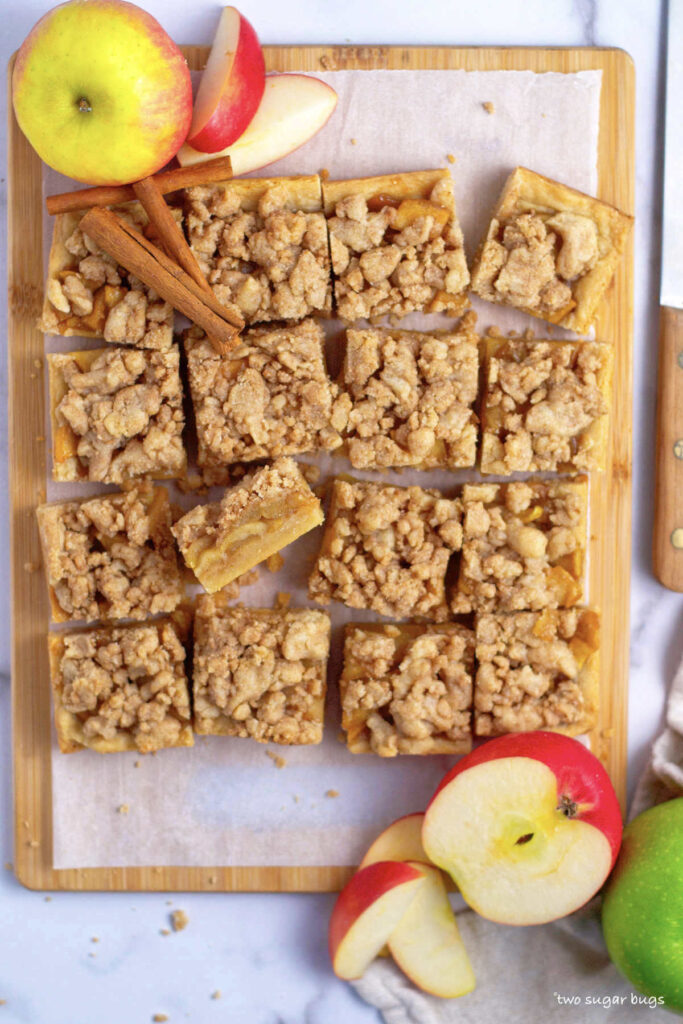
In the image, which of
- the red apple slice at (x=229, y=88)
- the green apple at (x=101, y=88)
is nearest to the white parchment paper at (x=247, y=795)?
the red apple slice at (x=229, y=88)

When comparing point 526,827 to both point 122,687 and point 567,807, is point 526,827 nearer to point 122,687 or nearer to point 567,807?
point 567,807

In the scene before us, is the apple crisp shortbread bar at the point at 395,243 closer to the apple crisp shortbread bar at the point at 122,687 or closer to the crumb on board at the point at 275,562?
the crumb on board at the point at 275,562

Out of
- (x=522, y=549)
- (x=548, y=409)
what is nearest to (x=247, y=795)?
(x=522, y=549)

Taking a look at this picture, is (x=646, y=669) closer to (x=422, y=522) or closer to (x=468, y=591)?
(x=468, y=591)

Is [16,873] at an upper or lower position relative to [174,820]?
lower

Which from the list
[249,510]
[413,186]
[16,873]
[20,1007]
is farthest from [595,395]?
[20,1007]

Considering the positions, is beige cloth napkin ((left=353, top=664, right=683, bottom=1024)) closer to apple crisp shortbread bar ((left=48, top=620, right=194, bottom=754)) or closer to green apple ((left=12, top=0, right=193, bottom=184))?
apple crisp shortbread bar ((left=48, top=620, right=194, bottom=754))
